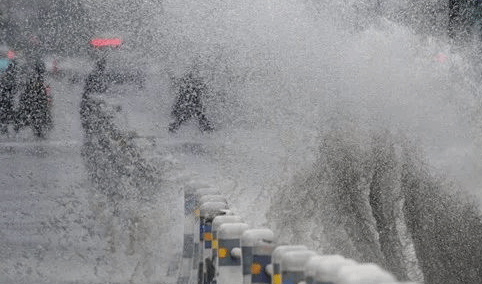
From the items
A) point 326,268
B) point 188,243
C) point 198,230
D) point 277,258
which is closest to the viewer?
point 326,268

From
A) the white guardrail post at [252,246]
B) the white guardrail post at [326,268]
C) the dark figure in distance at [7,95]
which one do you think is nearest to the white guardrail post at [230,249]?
the white guardrail post at [252,246]

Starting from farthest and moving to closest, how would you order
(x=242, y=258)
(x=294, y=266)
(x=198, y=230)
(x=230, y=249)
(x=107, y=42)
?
1. (x=107, y=42)
2. (x=198, y=230)
3. (x=230, y=249)
4. (x=242, y=258)
5. (x=294, y=266)

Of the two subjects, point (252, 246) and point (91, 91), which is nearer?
point (252, 246)

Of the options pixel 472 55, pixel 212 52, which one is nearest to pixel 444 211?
pixel 472 55

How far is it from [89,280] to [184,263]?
114 centimetres

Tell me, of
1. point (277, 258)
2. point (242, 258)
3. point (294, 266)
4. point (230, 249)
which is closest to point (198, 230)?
point (230, 249)

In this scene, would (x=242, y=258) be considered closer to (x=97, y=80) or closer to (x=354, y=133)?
(x=354, y=133)

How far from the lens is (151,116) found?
2547cm

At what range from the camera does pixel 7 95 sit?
28219 mm

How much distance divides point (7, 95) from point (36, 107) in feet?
7.76

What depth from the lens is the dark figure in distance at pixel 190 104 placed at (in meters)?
23.2

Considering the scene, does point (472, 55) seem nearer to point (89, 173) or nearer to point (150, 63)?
point (89, 173)

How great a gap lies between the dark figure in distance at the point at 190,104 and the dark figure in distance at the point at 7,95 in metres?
3.52

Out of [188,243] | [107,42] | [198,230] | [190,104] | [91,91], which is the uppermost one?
[107,42]
